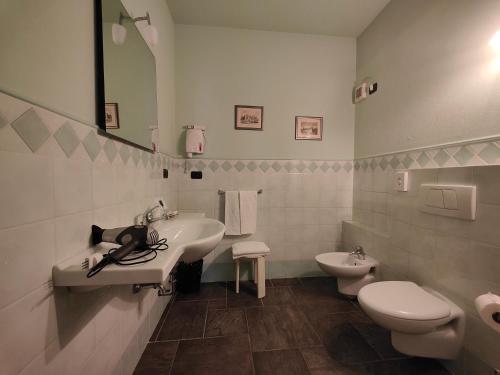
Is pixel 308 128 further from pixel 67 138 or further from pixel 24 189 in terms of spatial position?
pixel 24 189

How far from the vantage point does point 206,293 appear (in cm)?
196

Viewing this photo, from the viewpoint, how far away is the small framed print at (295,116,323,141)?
86.7 inches

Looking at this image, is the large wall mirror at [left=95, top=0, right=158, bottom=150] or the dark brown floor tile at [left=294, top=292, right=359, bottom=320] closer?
the large wall mirror at [left=95, top=0, right=158, bottom=150]

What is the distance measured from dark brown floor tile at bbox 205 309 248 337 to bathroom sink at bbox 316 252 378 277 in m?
0.78

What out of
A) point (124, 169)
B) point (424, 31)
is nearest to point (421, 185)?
point (424, 31)

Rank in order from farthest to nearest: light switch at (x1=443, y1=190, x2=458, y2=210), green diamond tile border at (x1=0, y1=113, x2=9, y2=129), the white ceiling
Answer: the white ceiling → light switch at (x1=443, y1=190, x2=458, y2=210) → green diamond tile border at (x1=0, y1=113, x2=9, y2=129)

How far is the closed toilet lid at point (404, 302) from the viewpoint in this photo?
1.02 m

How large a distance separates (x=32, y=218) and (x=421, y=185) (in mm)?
1914

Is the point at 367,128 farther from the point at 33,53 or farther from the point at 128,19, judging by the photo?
the point at 33,53

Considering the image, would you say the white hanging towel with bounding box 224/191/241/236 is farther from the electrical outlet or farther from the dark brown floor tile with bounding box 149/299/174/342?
the dark brown floor tile with bounding box 149/299/174/342

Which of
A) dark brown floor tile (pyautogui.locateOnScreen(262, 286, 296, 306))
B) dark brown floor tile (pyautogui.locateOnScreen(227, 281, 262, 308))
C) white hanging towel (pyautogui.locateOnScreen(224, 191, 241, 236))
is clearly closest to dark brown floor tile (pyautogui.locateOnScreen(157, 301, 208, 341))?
dark brown floor tile (pyautogui.locateOnScreen(227, 281, 262, 308))

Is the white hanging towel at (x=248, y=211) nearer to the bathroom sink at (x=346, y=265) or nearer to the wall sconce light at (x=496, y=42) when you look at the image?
the bathroom sink at (x=346, y=265)

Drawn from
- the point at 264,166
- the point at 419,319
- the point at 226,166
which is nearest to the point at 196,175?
the point at 226,166

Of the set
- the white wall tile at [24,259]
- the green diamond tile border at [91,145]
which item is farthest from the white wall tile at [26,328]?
the green diamond tile border at [91,145]
